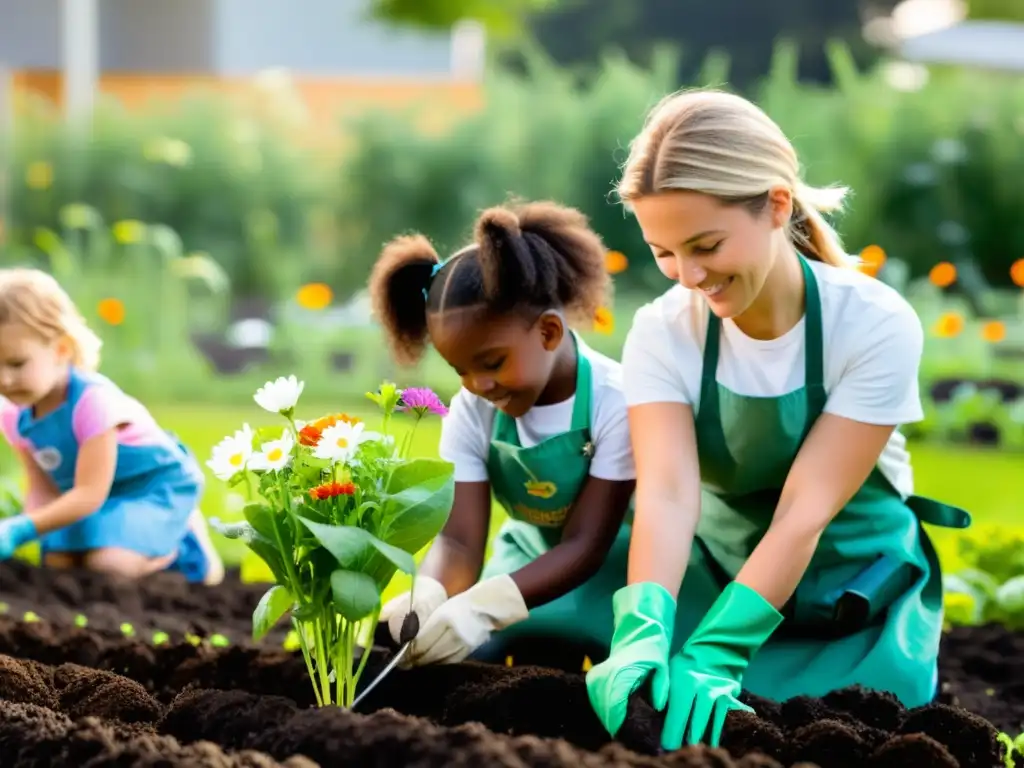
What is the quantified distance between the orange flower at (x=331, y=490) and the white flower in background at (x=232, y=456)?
0.10 meters

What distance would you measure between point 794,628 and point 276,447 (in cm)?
114

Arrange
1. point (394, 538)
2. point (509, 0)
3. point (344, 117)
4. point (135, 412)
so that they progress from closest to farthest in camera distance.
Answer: point (394, 538)
point (135, 412)
point (344, 117)
point (509, 0)

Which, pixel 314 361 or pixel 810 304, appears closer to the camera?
pixel 810 304

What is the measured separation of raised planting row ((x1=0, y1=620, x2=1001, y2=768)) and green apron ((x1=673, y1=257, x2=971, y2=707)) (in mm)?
449

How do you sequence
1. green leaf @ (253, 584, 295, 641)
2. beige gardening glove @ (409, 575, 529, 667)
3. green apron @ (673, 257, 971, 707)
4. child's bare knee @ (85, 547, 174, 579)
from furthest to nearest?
1. child's bare knee @ (85, 547, 174, 579)
2. green apron @ (673, 257, 971, 707)
3. beige gardening glove @ (409, 575, 529, 667)
4. green leaf @ (253, 584, 295, 641)

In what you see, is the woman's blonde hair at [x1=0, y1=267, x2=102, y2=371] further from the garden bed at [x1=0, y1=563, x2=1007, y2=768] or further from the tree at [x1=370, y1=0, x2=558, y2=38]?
the tree at [x1=370, y1=0, x2=558, y2=38]

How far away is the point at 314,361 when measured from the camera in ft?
23.7

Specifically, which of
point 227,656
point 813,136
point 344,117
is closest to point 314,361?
point 344,117

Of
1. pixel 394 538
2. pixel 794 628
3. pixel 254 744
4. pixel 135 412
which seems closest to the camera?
pixel 254 744

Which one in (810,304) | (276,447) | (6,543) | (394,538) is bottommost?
(6,543)

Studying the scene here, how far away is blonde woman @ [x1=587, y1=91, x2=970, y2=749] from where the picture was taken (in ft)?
7.09

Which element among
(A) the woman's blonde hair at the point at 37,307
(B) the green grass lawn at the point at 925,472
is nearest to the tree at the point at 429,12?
(B) the green grass lawn at the point at 925,472

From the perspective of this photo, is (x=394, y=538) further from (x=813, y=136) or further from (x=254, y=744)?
(x=813, y=136)

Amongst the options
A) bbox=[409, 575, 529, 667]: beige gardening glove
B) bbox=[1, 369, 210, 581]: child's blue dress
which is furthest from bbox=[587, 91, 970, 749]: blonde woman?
bbox=[1, 369, 210, 581]: child's blue dress
